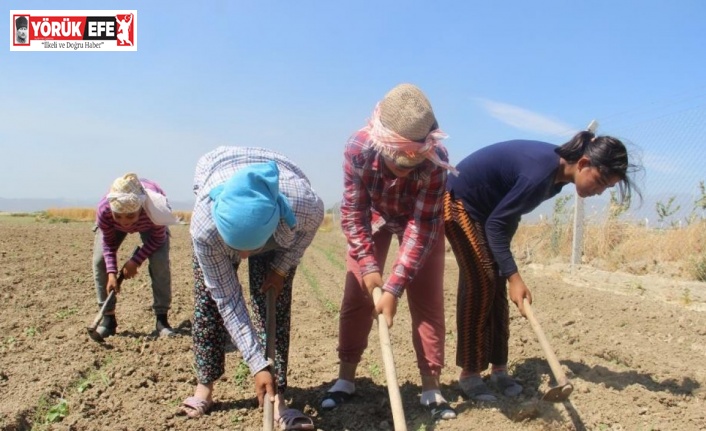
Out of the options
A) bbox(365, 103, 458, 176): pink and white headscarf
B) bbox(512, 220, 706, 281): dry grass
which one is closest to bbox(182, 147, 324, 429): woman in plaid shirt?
bbox(365, 103, 458, 176): pink and white headscarf

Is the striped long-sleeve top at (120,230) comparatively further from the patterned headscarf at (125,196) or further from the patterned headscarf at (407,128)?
the patterned headscarf at (407,128)

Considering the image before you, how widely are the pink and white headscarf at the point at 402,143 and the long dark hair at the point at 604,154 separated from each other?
70 cm

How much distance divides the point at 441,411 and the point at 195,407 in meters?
1.17

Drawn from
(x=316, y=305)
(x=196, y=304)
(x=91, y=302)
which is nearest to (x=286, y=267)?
(x=196, y=304)

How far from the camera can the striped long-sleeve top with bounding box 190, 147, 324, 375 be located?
7.95 feet

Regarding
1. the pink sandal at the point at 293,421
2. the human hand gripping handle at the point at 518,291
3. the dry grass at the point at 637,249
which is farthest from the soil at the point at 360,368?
the dry grass at the point at 637,249

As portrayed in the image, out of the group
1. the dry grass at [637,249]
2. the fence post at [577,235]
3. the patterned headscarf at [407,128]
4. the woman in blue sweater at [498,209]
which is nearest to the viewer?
the patterned headscarf at [407,128]

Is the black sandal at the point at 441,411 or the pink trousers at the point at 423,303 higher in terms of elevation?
the pink trousers at the point at 423,303

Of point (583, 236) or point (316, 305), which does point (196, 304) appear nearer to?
point (316, 305)

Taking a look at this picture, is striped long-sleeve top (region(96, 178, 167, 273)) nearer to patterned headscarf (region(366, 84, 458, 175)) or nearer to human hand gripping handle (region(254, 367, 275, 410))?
human hand gripping handle (region(254, 367, 275, 410))

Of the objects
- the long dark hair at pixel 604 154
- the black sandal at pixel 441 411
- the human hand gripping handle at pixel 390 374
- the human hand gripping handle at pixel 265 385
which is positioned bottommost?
the black sandal at pixel 441 411

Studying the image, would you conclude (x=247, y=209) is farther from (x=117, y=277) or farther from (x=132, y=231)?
(x=117, y=277)

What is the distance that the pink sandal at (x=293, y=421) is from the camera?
2.59m

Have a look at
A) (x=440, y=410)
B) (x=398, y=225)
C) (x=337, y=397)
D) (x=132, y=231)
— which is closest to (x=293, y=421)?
(x=337, y=397)
